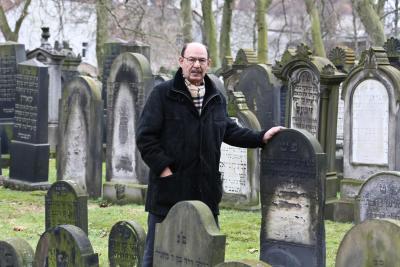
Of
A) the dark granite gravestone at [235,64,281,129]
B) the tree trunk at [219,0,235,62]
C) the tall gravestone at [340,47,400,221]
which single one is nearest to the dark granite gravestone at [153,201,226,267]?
the tall gravestone at [340,47,400,221]

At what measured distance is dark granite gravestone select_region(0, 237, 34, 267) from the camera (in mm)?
7637

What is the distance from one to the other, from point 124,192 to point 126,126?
906mm

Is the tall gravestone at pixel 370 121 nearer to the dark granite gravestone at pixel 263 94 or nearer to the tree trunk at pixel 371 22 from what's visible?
the dark granite gravestone at pixel 263 94

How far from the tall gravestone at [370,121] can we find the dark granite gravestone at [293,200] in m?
4.22

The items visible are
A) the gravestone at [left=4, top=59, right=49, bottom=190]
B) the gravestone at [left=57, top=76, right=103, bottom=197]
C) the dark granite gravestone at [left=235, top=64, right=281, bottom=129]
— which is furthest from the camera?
the dark granite gravestone at [left=235, top=64, right=281, bottom=129]

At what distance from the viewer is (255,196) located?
42.3 feet

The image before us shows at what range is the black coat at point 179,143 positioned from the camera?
674 centimetres

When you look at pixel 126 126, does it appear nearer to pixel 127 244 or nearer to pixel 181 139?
pixel 127 244

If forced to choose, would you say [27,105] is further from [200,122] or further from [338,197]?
[200,122]

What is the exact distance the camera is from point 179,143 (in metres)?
6.75

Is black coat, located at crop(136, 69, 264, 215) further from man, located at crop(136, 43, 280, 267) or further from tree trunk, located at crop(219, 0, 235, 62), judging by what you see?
tree trunk, located at crop(219, 0, 235, 62)

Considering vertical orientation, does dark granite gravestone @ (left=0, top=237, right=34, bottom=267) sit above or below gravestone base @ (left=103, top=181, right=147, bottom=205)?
below

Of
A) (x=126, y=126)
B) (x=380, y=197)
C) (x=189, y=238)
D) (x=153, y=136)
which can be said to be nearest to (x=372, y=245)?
(x=189, y=238)

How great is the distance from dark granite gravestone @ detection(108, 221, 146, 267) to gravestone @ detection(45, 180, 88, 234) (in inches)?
36.6
